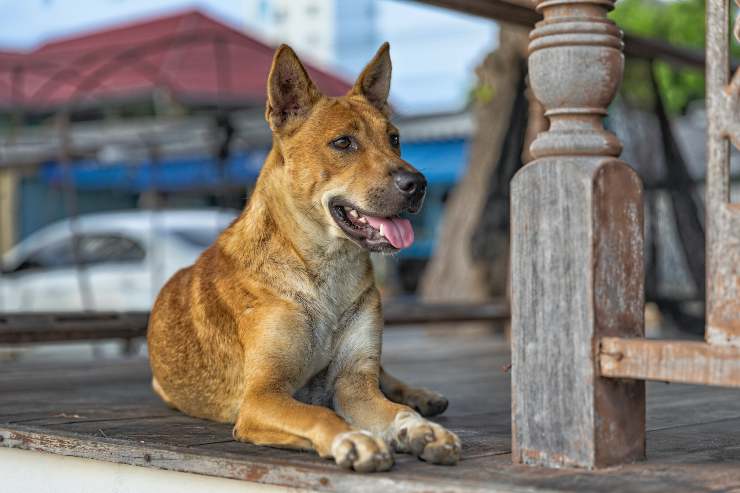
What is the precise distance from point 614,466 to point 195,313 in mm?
1710

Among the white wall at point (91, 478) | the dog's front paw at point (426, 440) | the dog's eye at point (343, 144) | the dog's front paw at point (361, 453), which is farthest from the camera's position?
the dog's eye at point (343, 144)

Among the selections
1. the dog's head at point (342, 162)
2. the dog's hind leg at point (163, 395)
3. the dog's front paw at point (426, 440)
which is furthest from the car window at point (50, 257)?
the dog's front paw at point (426, 440)

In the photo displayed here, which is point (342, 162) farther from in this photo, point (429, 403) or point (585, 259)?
point (585, 259)

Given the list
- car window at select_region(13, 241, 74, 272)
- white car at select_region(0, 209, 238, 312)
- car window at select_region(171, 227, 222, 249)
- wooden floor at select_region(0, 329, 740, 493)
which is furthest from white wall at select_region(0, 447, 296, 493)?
car window at select_region(13, 241, 74, 272)

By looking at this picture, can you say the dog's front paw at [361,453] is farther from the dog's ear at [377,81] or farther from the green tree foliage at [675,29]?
the green tree foliage at [675,29]

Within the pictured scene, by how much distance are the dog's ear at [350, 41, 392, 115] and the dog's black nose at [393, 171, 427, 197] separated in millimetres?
640

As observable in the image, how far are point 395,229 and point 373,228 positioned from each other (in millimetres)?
84

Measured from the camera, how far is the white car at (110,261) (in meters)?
11.1

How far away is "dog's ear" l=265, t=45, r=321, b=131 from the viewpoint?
3580mm

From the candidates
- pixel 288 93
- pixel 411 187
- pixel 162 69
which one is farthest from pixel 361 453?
pixel 162 69

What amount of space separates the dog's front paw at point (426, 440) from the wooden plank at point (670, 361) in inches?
17.0

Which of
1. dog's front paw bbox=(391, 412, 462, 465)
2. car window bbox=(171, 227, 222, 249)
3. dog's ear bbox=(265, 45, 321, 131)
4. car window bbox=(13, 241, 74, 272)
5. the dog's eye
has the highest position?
dog's ear bbox=(265, 45, 321, 131)

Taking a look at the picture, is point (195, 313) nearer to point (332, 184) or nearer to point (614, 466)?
point (332, 184)

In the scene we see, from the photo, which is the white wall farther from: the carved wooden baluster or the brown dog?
the carved wooden baluster
